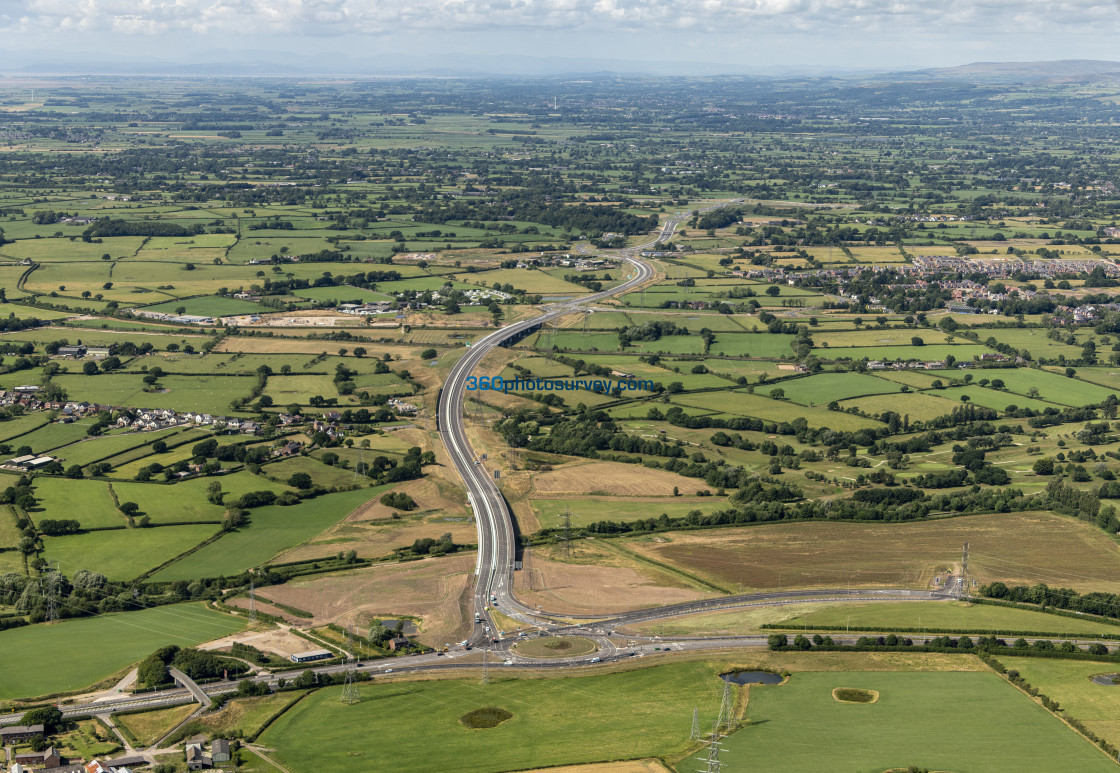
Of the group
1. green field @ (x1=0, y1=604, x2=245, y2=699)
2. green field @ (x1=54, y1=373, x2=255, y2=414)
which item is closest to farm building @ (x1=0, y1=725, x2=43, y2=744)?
green field @ (x1=0, y1=604, x2=245, y2=699)

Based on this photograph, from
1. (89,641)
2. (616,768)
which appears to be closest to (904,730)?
(616,768)

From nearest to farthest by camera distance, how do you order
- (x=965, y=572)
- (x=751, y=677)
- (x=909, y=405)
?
(x=751, y=677), (x=965, y=572), (x=909, y=405)

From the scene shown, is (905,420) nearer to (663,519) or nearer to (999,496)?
(999,496)

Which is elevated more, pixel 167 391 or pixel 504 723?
pixel 167 391

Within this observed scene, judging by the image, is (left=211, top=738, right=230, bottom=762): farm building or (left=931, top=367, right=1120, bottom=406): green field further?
(left=931, top=367, right=1120, bottom=406): green field

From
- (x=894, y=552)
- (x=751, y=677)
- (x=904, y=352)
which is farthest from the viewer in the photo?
(x=904, y=352)

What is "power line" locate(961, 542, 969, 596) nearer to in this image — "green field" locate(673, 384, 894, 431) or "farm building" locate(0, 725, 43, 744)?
"green field" locate(673, 384, 894, 431)

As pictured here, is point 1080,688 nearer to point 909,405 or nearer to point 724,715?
point 724,715
